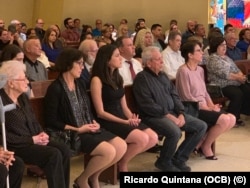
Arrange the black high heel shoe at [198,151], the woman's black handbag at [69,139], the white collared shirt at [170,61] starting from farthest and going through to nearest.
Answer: the white collared shirt at [170,61], the black high heel shoe at [198,151], the woman's black handbag at [69,139]

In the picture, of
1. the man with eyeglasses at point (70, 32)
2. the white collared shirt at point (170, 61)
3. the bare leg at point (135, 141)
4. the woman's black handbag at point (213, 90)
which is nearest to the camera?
the bare leg at point (135, 141)

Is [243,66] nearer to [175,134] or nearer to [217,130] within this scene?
[217,130]

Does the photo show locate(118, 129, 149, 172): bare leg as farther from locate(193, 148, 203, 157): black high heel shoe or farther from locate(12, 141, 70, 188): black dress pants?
locate(193, 148, 203, 157): black high heel shoe

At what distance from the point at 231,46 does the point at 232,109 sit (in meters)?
1.50

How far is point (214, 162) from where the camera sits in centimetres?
491

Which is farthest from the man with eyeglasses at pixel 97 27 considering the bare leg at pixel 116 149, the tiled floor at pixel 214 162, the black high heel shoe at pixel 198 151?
the bare leg at pixel 116 149

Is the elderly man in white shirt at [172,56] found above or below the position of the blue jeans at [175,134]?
above

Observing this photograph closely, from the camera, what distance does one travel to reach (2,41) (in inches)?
303

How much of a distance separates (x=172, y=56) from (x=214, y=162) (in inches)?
65.1

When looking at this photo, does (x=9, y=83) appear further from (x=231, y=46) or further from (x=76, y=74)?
(x=231, y=46)

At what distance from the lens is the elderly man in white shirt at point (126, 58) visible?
204 inches

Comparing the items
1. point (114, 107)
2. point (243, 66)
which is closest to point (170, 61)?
point (243, 66)

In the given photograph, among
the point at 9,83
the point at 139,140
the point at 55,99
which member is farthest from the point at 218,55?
the point at 9,83

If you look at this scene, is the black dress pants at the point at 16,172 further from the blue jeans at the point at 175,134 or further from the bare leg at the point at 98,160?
the blue jeans at the point at 175,134
